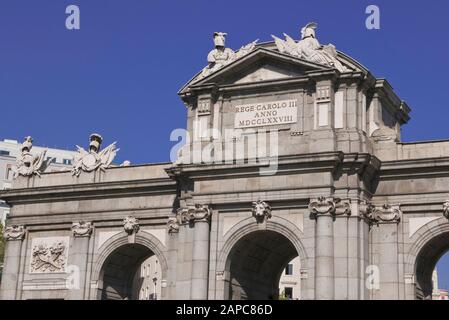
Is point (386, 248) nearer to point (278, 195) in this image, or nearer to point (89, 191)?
point (278, 195)

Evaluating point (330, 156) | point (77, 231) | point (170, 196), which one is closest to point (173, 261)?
point (170, 196)

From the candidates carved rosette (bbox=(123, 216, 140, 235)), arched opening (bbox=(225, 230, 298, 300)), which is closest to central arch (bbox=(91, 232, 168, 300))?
carved rosette (bbox=(123, 216, 140, 235))

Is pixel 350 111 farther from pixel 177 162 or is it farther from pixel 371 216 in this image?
pixel 177 162

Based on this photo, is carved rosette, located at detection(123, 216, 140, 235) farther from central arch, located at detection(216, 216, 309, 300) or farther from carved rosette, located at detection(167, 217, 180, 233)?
central arch, located at detection(216, 216, 309, 300)

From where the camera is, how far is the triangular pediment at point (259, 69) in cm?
3678

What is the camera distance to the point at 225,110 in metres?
38.2

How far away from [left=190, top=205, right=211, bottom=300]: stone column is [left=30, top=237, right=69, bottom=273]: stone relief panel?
8.77 m

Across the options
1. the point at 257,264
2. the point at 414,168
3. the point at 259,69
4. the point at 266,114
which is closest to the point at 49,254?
the point at 257,264

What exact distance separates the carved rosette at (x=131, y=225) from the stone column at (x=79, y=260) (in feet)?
6.83

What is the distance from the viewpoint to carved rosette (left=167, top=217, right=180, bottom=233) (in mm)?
39188

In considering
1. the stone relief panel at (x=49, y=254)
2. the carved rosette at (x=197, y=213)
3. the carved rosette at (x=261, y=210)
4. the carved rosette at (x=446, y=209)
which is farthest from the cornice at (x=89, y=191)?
the carved rosette at (x=446, y=209)

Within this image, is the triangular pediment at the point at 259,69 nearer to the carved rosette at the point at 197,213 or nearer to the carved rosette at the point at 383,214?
the carved rosette at the point at 197,213

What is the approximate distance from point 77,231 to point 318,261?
1365 cm

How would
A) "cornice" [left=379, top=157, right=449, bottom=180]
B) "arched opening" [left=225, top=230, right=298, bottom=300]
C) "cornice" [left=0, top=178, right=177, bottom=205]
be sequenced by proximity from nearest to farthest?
"cornice" [left=379, top=157, right=449, bottom=180]
"arched opening" [left=225, top=230, right=298, bottom=300]
"cornice" [left=0, top=178, right=177, bottom=205]
